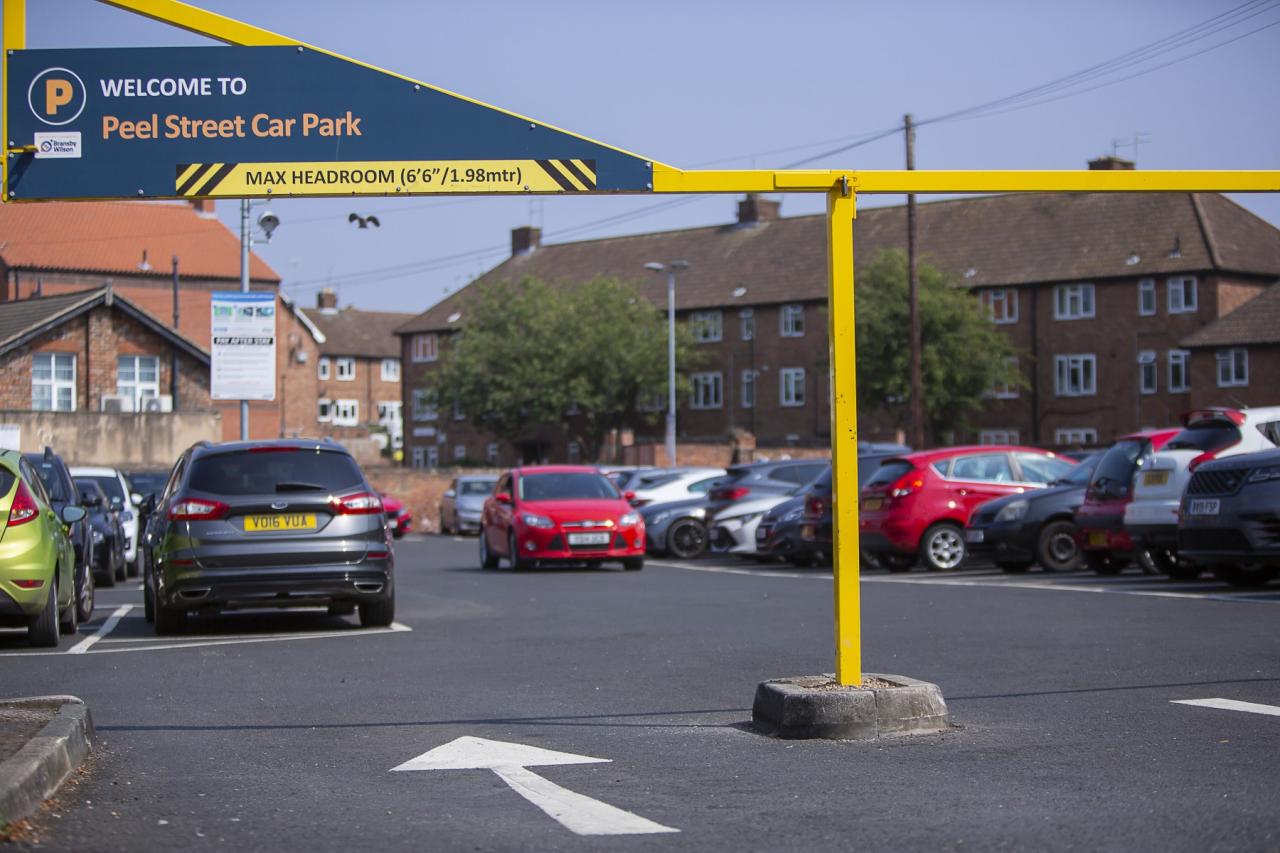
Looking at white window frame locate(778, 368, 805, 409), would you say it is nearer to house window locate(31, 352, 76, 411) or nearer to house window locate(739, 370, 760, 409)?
house window locate(739, 370, 760, 409)

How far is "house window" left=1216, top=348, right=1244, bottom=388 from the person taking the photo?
5622 centimetres

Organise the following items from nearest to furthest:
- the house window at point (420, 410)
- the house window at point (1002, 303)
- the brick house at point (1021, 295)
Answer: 1. the brick house at point (1021, 295)
2. the house window at point (1002, 303)
3. the house window at point (420, 410)

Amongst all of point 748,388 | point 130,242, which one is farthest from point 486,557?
point 130,242

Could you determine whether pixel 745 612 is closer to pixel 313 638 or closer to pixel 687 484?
pixel 313 638

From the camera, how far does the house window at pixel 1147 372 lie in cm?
6172

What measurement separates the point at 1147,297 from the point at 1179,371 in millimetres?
3181

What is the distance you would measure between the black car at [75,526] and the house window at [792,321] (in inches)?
2213

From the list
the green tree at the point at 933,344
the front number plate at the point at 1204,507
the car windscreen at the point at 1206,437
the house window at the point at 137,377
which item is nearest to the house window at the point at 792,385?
the green tree at the point at 933,344

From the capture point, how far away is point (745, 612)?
16141 millimetres

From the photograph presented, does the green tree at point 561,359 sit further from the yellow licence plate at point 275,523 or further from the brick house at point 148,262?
the yellow licence plate at point 275,523

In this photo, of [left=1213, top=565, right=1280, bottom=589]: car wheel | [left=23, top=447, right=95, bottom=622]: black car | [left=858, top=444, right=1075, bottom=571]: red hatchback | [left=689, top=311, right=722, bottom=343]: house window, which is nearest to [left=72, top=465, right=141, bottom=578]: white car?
[left=23, top=447, right=95, bottom=622]: black car

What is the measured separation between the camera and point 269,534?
553 inches

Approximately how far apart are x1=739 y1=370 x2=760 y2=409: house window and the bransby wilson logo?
6748 cm

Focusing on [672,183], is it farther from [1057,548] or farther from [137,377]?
[137,377]
